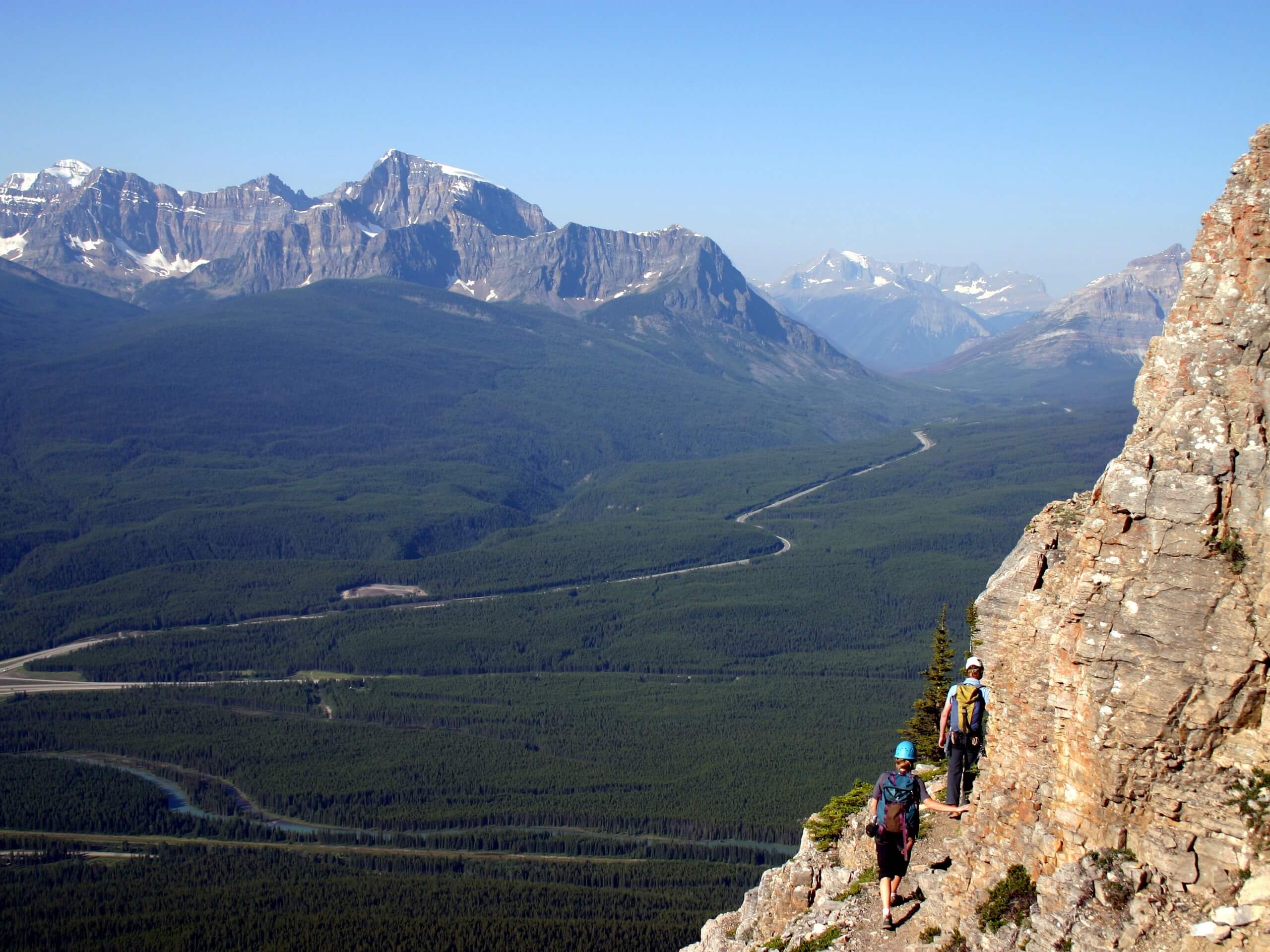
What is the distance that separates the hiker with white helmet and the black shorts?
1390 millimetres

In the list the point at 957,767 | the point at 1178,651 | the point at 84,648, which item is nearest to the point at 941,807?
the point at 957,767

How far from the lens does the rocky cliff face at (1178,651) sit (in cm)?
1577

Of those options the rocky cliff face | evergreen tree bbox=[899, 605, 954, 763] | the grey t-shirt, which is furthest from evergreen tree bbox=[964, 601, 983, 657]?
evergreen tree bbox=[899, 605, 954, 763]

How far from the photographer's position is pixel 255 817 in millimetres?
104938

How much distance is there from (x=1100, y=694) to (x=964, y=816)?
645 cm

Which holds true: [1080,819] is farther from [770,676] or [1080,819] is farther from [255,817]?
[770,676]

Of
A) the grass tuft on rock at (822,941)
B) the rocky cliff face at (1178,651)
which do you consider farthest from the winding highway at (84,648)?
the rocky cliff face at (1178,651)

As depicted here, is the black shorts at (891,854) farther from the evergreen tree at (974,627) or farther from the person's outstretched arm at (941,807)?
the evergreen tree at (974,627)

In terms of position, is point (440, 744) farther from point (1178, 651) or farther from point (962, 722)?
point (1178, 651)

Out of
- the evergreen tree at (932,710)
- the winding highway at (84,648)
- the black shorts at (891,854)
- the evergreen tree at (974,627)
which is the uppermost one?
the evergreen tree at (974,627)

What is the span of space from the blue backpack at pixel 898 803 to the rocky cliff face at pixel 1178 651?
2691 mm

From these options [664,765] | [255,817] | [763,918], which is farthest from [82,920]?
[763,918]

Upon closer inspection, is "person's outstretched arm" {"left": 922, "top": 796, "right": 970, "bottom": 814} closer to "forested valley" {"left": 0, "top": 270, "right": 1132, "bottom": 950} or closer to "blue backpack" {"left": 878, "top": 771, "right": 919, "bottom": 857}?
"blue backpack" {"left": 878, "top": 771, "right": 919, "bottom": 857}

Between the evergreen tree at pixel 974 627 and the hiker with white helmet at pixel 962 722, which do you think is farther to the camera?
the evergreen tree at pixel 974 627
